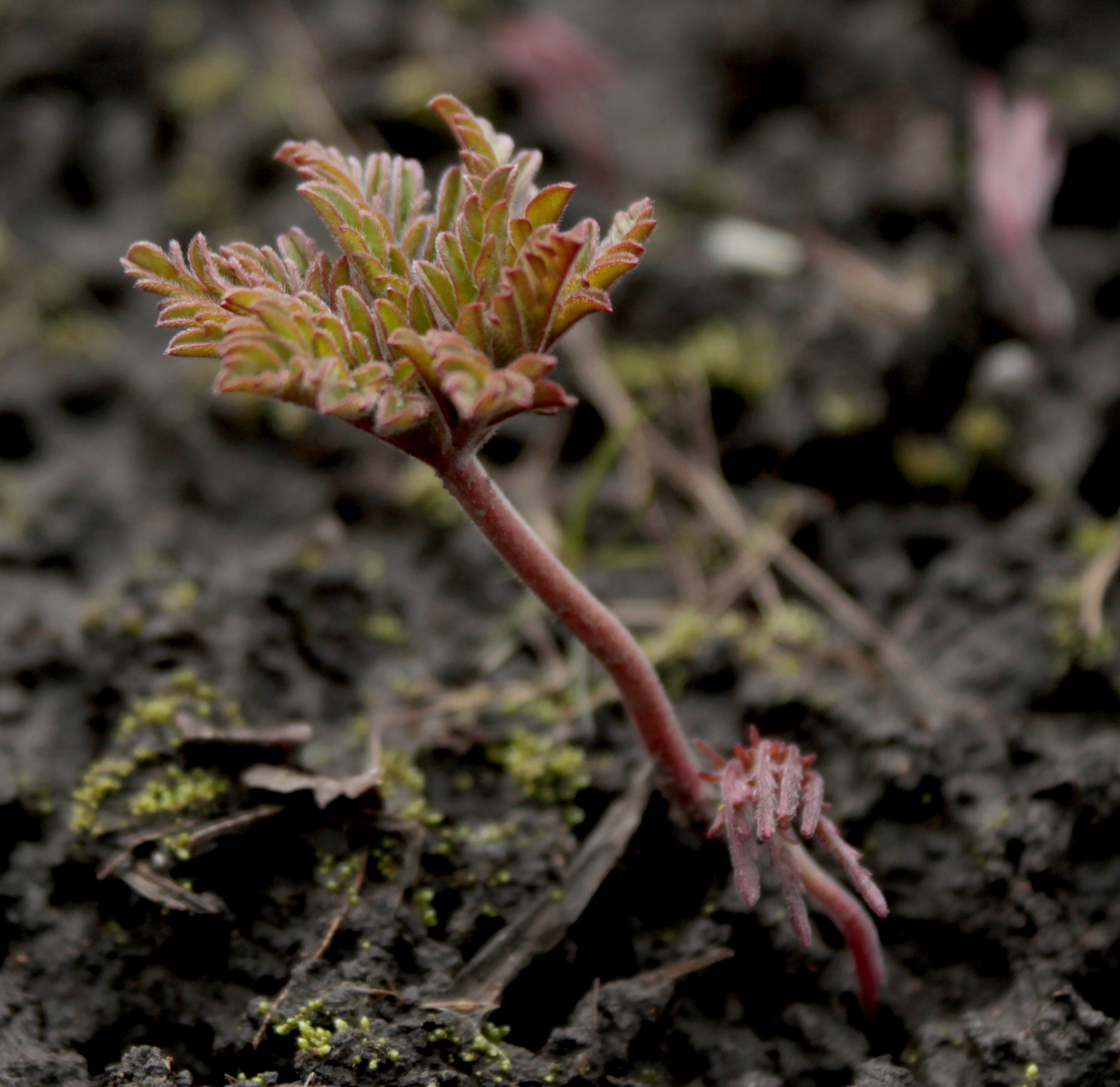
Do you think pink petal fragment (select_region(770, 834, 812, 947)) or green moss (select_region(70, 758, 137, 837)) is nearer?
pink petal fragment (select_region(770, 834, 812, 947))

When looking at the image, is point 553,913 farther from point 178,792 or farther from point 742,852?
point 178,792

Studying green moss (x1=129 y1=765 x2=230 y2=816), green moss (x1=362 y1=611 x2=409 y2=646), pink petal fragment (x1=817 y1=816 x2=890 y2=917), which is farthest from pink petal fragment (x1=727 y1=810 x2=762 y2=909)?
green moss (x1=362 y1=611 x2=409 y2=646)

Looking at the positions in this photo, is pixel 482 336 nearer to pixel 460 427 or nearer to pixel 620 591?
pixel 460 427

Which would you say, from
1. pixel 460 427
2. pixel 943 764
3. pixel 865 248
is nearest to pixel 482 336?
pixel 460 427

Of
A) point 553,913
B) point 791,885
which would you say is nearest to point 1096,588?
point 791,885

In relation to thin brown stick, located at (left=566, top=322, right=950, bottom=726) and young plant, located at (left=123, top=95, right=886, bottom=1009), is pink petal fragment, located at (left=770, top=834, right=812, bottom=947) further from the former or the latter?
thin brown stick, located at (left=566, top=322, right=950, bottom=726)

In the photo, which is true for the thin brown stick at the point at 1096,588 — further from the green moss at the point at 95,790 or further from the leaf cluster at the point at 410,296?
the green moss at the point at 95,790

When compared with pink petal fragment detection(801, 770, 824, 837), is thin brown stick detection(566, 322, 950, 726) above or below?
above
